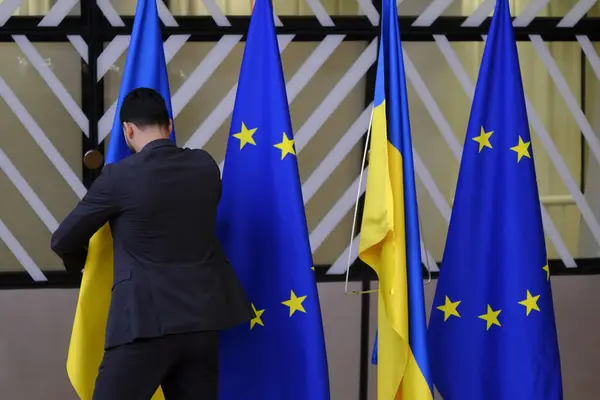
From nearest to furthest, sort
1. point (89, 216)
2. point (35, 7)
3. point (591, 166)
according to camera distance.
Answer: point (89, 216)
point (35, 7)
point (591, 166)

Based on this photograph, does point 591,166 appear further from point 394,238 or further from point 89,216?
point 89,216

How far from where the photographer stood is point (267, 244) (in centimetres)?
292

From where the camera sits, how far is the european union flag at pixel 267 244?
291 centimetres

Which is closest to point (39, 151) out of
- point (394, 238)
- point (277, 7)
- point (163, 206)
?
point (277, 7)

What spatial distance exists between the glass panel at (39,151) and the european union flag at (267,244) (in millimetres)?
1145

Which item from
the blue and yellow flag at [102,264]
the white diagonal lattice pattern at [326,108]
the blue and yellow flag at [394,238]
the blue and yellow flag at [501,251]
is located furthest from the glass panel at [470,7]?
the blue and yellow flag at [102,264]

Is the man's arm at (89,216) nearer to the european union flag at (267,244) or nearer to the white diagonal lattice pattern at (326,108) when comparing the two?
the european union flag at (267,244)

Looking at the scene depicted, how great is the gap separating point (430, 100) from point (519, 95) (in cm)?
96

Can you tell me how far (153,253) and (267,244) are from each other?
0.54m

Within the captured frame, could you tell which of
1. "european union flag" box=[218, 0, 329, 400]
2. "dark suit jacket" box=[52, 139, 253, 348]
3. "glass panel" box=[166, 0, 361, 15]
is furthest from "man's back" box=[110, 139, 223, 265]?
"glass panel" box=[166, 0, 361, 15]

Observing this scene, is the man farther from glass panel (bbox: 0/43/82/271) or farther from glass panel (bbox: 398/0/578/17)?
glass panel (bbox: 398/0/578/17)

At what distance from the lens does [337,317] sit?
396 cm

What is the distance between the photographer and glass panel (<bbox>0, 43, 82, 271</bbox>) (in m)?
3.78

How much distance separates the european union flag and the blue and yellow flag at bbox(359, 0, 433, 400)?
9.1 inches
